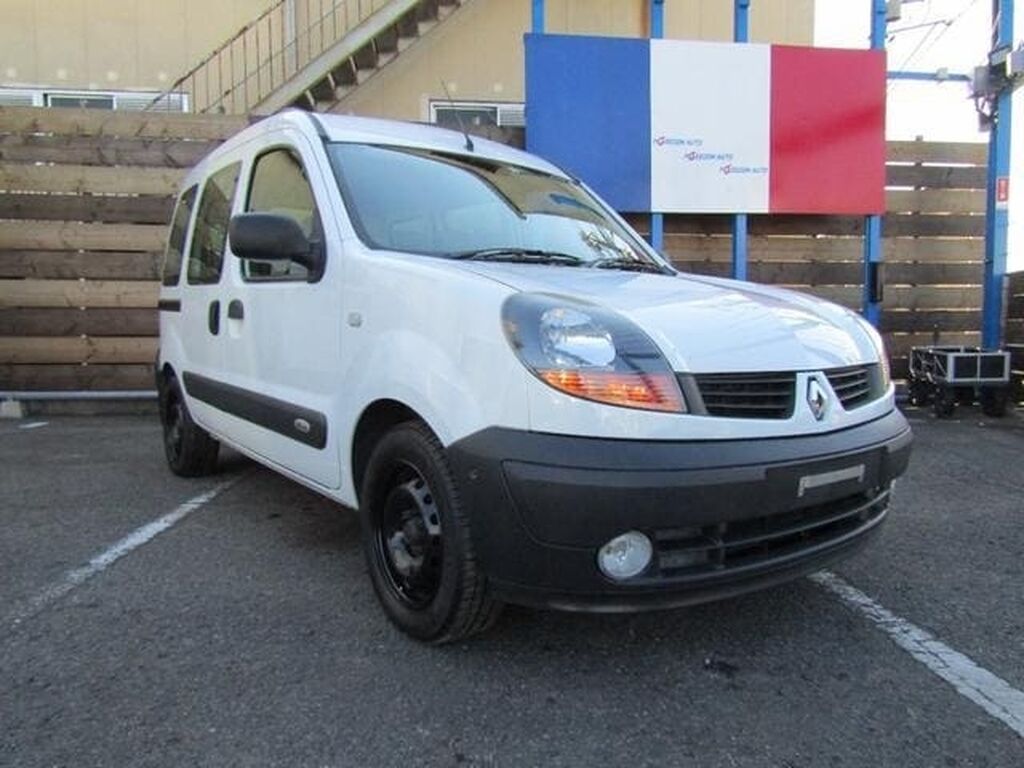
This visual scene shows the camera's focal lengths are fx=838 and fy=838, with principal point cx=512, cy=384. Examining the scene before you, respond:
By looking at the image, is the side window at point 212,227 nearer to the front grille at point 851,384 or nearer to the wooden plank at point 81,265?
the front grille at point 851,384

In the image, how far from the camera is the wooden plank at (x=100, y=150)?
7.67m

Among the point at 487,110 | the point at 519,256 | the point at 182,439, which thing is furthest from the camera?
the point at 487,110

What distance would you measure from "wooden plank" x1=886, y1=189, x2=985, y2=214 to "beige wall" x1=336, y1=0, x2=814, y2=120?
167 inches

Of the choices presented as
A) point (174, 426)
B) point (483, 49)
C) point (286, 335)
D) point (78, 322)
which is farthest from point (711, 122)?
point (78, 322)

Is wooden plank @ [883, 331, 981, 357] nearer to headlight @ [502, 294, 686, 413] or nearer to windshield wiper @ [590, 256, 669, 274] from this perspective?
windshield wiper @ [590, 256, 669, 274]

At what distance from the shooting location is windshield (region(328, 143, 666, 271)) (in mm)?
3109

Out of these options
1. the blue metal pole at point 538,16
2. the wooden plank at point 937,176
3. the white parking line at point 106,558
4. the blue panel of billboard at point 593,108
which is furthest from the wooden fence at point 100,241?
the white parking line at point 106,558

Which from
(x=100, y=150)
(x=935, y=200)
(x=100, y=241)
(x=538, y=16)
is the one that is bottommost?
(x=100, y=241)

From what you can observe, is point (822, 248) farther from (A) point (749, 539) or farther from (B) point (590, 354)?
(B) point (590, 354)

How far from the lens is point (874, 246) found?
8.03 meters

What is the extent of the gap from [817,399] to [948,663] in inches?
37.9

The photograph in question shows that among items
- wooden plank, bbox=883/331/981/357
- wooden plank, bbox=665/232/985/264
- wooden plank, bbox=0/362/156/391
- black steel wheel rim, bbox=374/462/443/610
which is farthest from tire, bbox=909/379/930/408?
wooden plank, bbox=0/362/156/391

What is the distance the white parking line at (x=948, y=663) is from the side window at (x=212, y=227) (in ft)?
10.5

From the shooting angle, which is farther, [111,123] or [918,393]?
[918,393]
